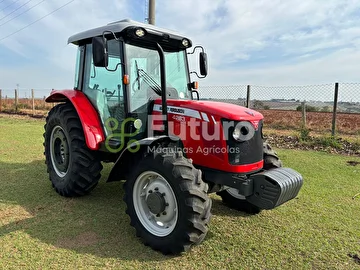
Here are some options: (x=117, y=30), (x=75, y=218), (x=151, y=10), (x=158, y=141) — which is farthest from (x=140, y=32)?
(x=151, y=10)

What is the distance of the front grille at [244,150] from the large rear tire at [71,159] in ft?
6.12

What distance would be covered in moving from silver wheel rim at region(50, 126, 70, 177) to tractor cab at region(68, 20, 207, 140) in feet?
2.55

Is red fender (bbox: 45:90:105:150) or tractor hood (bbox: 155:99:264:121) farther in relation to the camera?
red fender (bbox: 45:90:105:150)

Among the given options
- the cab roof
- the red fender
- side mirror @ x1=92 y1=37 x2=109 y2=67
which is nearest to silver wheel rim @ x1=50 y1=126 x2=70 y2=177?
the red fender

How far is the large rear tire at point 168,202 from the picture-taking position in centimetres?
259

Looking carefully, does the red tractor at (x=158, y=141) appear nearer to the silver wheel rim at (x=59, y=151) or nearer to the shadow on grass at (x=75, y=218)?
the silver wheel rim at (x=59, y=151)

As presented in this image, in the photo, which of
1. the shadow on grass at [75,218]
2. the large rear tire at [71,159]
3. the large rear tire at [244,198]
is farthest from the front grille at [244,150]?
the large rear tire at [71,159]

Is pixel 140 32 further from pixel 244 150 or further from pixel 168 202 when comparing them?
pixel 168 202

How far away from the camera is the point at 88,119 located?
150 inches

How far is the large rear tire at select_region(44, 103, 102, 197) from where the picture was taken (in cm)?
380

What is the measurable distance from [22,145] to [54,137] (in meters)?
3.75

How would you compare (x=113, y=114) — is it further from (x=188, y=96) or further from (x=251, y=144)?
(x=251, y=144)

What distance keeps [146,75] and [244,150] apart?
1.53 metres

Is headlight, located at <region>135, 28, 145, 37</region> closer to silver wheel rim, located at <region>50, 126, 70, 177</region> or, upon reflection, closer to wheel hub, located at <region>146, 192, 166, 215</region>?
wheel hub, located at <region>146, 192, 166, 215</region>
